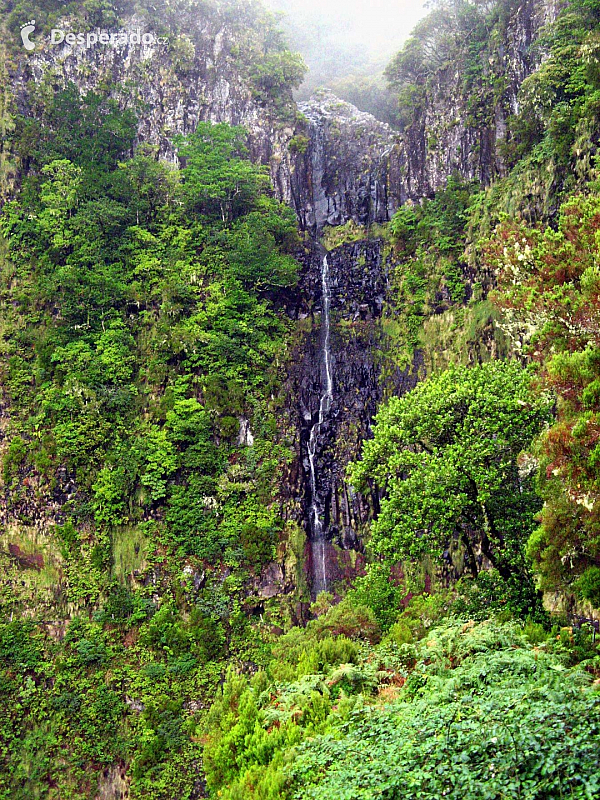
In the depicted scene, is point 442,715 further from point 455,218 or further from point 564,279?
point 455,218

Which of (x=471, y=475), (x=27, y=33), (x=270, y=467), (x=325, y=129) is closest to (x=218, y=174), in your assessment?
(x=325, y=129)

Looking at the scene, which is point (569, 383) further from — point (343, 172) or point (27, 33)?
point (27, 33)

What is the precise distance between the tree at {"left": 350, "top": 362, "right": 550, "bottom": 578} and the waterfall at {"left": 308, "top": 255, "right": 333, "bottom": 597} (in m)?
8.00

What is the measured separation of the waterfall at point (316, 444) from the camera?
19.7 m

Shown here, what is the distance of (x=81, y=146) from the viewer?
23.0 metres

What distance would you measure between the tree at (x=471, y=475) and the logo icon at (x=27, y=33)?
21.6 m

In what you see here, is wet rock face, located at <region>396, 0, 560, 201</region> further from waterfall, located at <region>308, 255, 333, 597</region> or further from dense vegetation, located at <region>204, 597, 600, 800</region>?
dense vegetation, located at <region>204, 597, 600, 800</region>

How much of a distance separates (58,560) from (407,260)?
14.6 m

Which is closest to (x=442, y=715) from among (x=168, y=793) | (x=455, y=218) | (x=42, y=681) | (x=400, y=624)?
(x=400, y=624)

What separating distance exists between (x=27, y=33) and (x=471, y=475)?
24.0 meters

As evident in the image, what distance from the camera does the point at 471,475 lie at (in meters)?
11.1

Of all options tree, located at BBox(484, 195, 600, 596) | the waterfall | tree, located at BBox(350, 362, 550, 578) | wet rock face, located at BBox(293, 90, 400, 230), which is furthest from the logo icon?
tree, located at BBox(484, 195, 600, 596)

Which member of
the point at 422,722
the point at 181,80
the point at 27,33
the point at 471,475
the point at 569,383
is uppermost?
the point at 27,33

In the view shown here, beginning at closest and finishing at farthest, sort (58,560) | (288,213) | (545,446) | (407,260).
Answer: (545,446) < (58,560) < (407,260) < (288,213)
